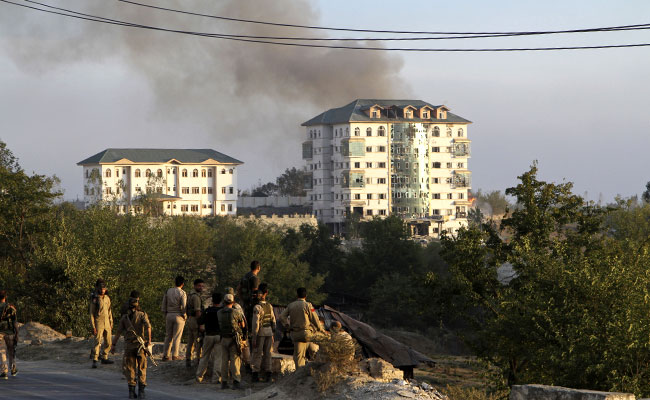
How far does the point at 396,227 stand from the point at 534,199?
58.7 meters

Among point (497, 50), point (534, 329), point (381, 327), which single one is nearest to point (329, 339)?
point (534, 329)

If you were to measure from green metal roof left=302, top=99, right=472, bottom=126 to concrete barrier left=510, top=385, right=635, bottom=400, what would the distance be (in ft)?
502

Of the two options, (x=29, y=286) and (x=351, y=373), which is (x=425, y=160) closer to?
(x=29, y=286)

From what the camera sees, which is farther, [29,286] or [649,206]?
[649,206]

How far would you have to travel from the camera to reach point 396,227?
316 feet

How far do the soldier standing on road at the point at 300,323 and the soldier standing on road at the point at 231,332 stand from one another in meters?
0.87

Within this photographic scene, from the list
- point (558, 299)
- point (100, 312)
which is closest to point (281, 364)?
point (100, 312)

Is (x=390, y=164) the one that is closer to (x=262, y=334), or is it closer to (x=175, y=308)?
(x=175, y=308)

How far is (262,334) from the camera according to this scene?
1805 cm

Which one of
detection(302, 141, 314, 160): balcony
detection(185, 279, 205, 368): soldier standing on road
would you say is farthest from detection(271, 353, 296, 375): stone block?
detection(302, 141, 314, 160): balcony

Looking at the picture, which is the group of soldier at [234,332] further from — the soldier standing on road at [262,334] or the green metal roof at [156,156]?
the green metal roof at [156,156]

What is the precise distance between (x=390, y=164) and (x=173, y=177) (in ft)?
129

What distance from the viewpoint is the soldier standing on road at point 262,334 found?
17969 mm

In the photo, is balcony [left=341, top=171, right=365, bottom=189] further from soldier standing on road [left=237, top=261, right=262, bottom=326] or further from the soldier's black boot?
the soldier's black boot
